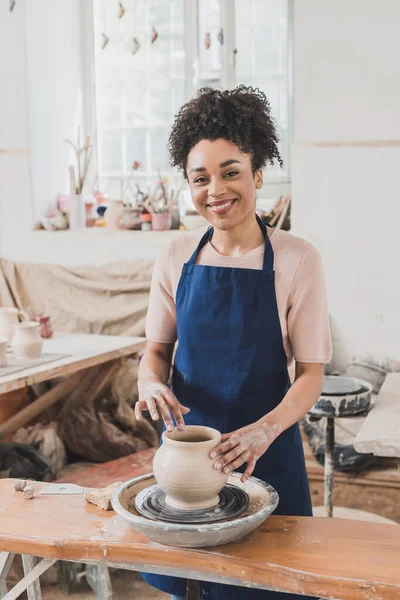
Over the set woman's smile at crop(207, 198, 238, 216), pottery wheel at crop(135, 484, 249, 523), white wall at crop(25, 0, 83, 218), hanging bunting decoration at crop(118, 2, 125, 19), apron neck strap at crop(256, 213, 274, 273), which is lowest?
pottery wheel at crop(135, 484, 249, 523)

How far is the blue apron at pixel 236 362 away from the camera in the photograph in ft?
6.41

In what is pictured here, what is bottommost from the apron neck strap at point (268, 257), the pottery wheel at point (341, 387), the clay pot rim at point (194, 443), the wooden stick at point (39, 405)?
the wooden stick at point (39, 405)

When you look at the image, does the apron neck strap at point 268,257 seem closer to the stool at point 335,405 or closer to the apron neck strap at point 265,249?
the apron neck strap at point 265,249

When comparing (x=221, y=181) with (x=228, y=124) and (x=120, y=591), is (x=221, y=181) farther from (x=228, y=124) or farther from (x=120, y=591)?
(x=120, y=591)

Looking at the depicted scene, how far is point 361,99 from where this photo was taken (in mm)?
4594

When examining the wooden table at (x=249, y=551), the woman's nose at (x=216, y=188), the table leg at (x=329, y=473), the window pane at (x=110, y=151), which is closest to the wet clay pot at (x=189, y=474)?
the wooden table at (x=249, y=551)

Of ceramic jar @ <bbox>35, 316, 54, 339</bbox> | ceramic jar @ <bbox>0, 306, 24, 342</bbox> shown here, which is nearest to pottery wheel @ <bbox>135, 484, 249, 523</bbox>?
ceramic jar @ <bbox>0, 306, 24, 342</bbox>

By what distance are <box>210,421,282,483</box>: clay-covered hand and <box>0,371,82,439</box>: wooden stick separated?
2.55 meters

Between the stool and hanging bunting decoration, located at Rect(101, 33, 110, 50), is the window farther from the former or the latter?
the stool

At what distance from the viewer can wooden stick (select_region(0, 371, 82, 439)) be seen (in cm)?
398

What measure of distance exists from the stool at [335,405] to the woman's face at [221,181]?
1.36 m

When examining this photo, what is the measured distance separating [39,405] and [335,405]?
186 cm

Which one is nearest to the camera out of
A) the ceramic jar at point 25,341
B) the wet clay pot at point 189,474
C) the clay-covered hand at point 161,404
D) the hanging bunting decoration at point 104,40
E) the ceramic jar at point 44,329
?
the wet clay pot at point 189,474

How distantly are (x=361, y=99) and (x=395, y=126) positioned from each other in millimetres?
268
